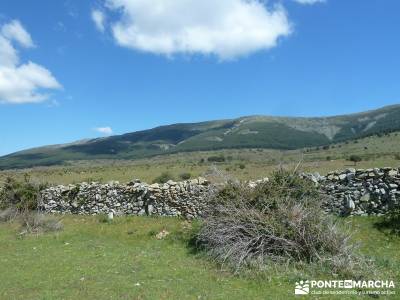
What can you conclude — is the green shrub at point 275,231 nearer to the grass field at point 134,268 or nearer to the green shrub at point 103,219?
the grass field at point 134,268

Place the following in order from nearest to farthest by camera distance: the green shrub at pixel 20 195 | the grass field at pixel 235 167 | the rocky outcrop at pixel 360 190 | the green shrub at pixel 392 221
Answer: the green shrub at pixel 392 221
the rocky outcrop at pixel 360 190
the green shrub at pixel 20 195
the grass field at pixel 235 167

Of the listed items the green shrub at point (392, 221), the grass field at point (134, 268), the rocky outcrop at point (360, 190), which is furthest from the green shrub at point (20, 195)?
the green shrub at point (392, 221)

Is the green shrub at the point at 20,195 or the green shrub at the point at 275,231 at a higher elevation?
the green shrub at the point at 20,195

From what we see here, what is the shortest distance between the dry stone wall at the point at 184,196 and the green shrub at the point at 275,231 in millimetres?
1471

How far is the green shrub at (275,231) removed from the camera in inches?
464

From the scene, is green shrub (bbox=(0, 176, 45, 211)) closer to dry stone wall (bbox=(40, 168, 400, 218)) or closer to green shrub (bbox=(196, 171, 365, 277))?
dry stone wall (bbox=(40, 168, 400, 218))

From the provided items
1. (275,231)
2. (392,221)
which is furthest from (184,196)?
(392,221)

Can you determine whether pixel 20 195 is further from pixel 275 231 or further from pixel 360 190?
pixel 360 190

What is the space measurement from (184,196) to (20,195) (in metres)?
9.72

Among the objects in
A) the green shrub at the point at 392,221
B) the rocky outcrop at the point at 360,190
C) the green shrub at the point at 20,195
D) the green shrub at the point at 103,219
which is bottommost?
the green shrub at the point at 392,221

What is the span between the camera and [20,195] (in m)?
23.6

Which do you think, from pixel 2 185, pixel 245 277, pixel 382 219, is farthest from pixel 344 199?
pixel 2 185

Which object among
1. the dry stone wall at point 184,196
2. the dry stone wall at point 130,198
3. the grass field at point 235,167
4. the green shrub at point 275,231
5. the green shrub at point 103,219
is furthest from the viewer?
the grass field at point 235,167

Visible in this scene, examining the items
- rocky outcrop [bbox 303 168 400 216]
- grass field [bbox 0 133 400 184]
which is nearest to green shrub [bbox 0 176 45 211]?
grass field [bbox 0 133 400 184]
